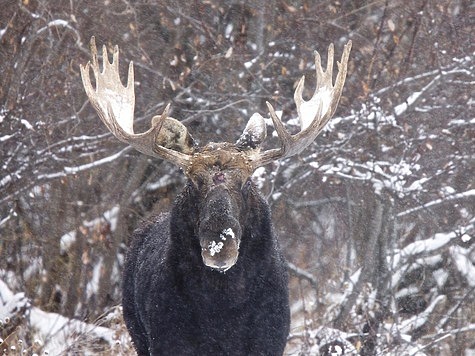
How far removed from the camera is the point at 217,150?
5.80 m

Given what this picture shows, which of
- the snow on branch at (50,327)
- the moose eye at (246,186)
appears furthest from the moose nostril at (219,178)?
the snow on branch at (50,327)

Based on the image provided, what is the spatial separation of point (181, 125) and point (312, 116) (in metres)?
0.98

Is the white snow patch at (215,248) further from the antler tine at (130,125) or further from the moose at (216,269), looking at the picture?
the antler tine at (130,125)

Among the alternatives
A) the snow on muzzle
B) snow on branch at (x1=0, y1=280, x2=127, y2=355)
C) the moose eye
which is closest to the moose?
the moose eye

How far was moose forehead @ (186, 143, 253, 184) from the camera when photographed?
567 centimetres

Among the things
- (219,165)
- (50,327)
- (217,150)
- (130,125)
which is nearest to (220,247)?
(219,165)

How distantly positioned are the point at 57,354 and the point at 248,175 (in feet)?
11.3

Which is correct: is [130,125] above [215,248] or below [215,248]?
above

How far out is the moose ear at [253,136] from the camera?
19.7 feet

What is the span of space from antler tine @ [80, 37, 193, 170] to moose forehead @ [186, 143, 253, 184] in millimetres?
96

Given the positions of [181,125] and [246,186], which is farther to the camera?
[181,125]

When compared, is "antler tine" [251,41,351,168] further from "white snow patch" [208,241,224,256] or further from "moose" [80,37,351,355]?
"white snow patch" [208,241,224,256]

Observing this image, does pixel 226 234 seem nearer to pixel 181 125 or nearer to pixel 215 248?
pixel 215 248

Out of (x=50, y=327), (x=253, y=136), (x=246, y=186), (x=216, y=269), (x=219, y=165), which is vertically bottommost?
(x=50, y=327)
